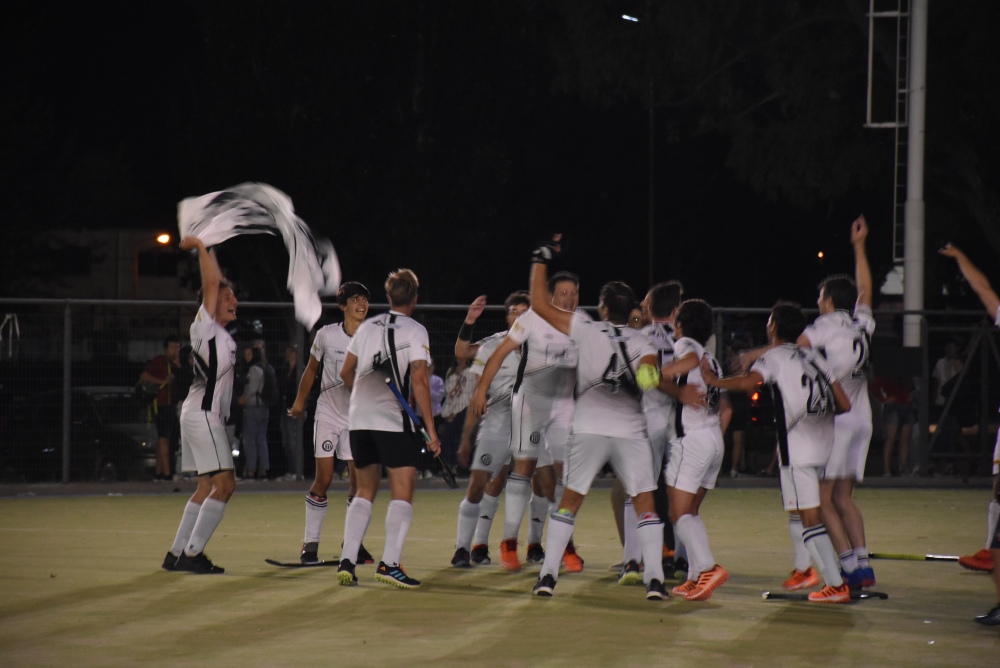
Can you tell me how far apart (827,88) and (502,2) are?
10111 millimetres

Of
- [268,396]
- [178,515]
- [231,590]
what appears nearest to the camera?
[231,590]

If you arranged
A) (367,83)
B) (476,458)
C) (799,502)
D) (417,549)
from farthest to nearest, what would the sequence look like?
(367,83) < (417,549) < (476,458) < (799,502)

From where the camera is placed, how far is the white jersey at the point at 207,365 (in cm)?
1015

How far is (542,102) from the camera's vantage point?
Answer: 3997 centimetres

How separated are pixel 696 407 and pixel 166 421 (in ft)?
34.7

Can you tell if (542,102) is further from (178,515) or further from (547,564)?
(547,564)

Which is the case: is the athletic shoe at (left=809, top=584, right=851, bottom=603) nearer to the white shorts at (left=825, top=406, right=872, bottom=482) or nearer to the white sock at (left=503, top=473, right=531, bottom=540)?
the white shorts at (left=825, top=406, right=872, bottom=482)

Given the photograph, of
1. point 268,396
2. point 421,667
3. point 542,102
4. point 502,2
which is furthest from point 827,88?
point 421,667

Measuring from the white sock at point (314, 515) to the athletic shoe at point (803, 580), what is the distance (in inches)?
145

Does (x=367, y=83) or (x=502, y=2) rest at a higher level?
(x=502, y=2)

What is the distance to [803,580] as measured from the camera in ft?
31.7

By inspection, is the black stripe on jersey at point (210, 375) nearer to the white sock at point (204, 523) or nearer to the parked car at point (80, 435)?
the white sock at point (204, 523)

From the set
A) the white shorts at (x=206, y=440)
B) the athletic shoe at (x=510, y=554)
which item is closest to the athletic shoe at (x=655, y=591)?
the athletic shoe at (x=510, y=554)

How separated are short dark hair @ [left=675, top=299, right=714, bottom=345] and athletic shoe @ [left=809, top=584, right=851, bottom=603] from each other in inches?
74.1
